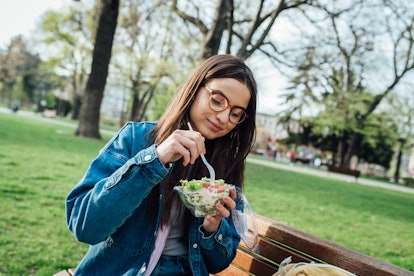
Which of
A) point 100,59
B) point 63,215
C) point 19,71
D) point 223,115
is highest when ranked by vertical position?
point 19,71

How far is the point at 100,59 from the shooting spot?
533 inches

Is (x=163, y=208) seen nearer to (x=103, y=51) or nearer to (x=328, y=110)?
(x=103, y=51)

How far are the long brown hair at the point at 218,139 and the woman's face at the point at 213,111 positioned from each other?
31mm

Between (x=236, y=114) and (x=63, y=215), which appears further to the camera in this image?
(x=63, y=215)

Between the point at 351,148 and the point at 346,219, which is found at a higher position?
the point at 351,148

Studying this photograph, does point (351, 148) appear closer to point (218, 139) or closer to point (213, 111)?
point (218, 139)

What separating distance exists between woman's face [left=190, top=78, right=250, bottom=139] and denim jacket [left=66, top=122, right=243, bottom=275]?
252 mm

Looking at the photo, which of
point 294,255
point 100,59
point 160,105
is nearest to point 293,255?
point 294,255

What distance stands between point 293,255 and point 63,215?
11.8ft

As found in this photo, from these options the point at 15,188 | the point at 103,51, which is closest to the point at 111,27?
the point at 103,51

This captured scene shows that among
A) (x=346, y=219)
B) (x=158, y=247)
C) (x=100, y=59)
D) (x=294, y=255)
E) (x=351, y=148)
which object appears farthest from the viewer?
(x=351, y=148)

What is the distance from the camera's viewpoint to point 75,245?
12.3 feet

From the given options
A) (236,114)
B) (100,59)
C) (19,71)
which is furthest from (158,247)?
(19,71)

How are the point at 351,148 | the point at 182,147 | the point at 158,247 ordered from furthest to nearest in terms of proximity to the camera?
the point at 351,148, the point at 158,247, the point at 182,147
